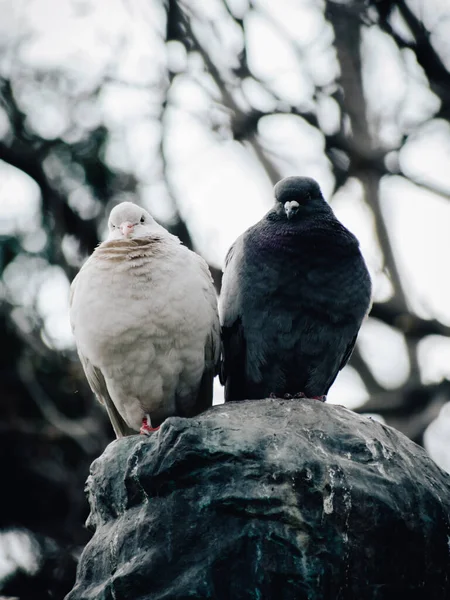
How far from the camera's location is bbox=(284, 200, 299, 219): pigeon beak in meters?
6.38

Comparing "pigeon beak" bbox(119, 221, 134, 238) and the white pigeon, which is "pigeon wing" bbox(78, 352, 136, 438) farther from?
"pigeon beak" bbox(119, 221, 134, 238)

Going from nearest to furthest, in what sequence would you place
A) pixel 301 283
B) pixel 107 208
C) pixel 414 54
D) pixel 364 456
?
pixel 364 456
pixel 301 283
pixel 414 54
pixel 107 208

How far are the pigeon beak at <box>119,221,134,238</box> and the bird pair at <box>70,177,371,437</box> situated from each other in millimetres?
27

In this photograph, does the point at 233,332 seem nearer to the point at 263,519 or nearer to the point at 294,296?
the point at 294,296

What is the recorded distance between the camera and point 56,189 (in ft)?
36.1

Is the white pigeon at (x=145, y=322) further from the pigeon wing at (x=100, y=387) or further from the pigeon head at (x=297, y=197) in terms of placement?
the pigeon head at (x=297, y=197)

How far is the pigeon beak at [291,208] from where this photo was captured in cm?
638

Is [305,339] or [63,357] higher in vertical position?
[305,339]

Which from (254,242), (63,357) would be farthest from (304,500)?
(63,357)

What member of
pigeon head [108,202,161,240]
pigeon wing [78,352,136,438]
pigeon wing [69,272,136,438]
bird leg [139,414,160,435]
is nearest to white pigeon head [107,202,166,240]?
pigeon head [108,202,161,240]

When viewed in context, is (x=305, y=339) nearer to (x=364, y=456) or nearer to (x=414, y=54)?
(x=364, y=456)

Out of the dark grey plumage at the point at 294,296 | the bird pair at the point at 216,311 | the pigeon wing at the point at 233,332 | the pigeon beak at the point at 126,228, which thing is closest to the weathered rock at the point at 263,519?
the bird pair at the point at 216,311

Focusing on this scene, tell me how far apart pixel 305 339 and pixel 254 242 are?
29.2 inches

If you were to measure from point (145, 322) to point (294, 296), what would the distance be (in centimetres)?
101
